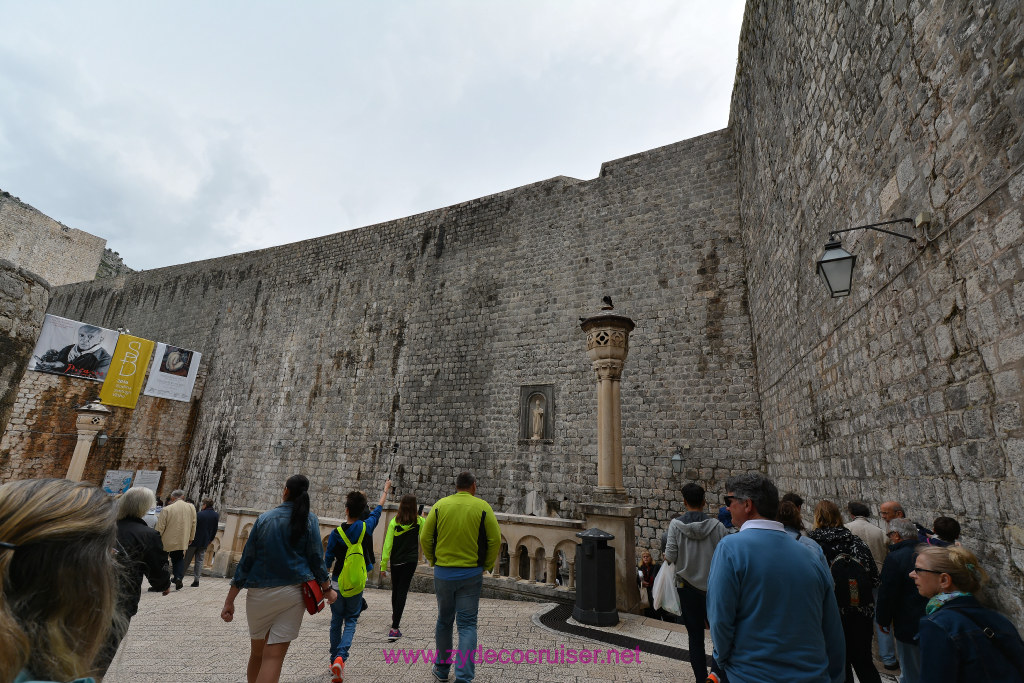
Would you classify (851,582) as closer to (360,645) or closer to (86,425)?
(360,645)

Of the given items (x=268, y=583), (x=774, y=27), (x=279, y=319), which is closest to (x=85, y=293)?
(x=279, y=319)

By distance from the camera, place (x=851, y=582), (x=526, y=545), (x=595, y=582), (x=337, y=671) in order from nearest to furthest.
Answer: (x=851, y=582)
(x=337, y=671)
(x=595, y=582)
(x=526, y=545)

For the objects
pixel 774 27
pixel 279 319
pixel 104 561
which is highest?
pixel 774 27

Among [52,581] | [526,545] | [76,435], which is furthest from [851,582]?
[76,435]

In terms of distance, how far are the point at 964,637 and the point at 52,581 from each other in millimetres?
2865

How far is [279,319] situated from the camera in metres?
16.6

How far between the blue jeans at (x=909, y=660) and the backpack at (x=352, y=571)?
3570mm

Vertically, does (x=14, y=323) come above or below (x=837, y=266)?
below

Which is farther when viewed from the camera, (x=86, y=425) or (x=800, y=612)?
(x=86, y=425)

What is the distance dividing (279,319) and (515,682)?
16.0m

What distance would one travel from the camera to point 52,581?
958 mm

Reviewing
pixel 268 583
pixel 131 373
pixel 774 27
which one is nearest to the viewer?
pixel 268 583

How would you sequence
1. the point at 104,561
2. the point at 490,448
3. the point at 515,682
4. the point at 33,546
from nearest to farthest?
the point at 33,546, the point at 104,561, the point at 515,682, the point at 490,448

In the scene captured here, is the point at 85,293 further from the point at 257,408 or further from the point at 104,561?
the point at 104,561
